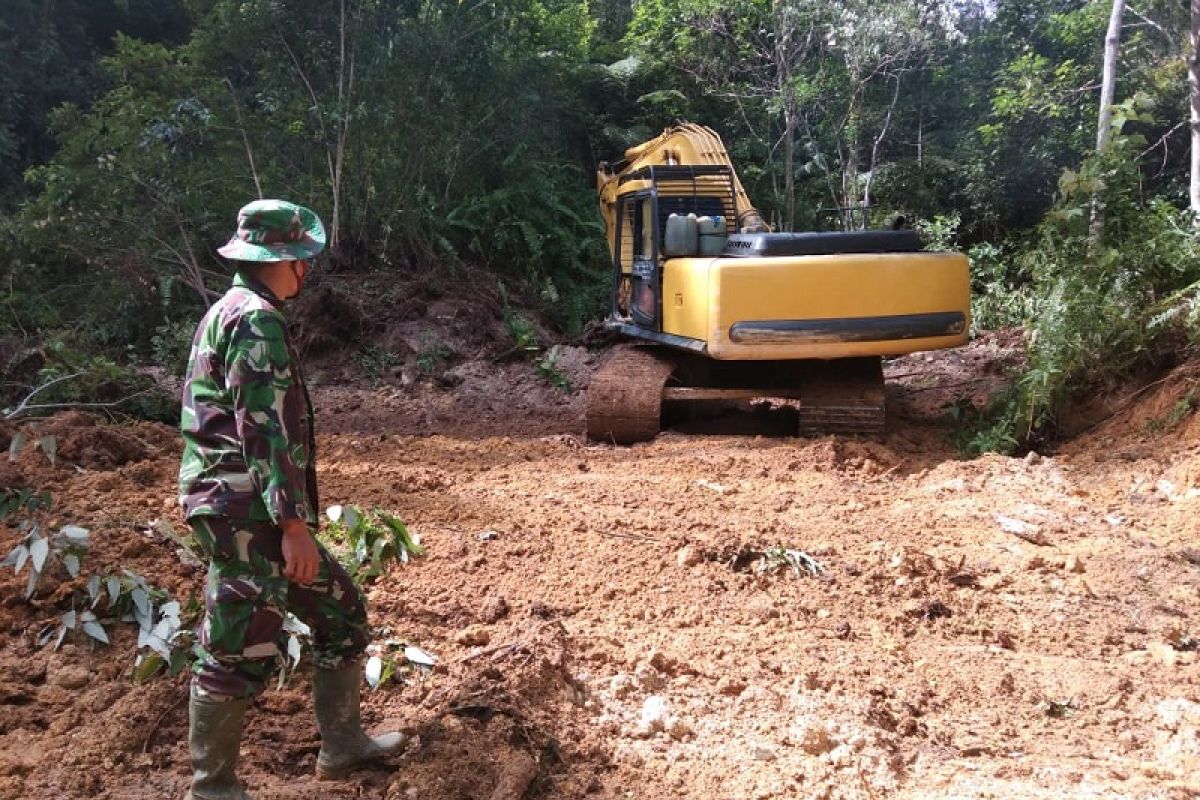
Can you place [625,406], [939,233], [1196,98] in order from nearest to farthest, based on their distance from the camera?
[625,406] → [1196,98] → [939,233]

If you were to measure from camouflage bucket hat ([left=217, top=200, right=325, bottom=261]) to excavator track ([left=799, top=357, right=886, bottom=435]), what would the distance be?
212 inches

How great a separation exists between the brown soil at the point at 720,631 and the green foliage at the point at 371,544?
0.17m

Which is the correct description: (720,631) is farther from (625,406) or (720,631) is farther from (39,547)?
(625,406)

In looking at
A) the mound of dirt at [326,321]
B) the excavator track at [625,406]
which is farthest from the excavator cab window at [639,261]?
the mound of dirt at [326,321]

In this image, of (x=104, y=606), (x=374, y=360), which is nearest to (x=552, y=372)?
(x=374, y=360)

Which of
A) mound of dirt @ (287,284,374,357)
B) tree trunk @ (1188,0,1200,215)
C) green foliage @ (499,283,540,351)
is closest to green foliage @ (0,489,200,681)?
mound of dirt @ (287,284,374,357)

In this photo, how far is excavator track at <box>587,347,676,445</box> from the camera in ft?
24.9

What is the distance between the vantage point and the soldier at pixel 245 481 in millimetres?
2434

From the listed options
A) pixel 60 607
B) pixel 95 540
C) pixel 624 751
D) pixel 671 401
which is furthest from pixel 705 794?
pixel 671 401

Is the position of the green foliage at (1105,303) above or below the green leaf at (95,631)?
Answer: above

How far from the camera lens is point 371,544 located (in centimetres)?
385

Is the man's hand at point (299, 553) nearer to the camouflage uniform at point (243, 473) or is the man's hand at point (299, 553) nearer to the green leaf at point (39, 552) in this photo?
the camouflage uniform at point (243, 473)

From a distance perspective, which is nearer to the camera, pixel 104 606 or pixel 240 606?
pixel 240 606

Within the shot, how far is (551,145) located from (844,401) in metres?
10.5
